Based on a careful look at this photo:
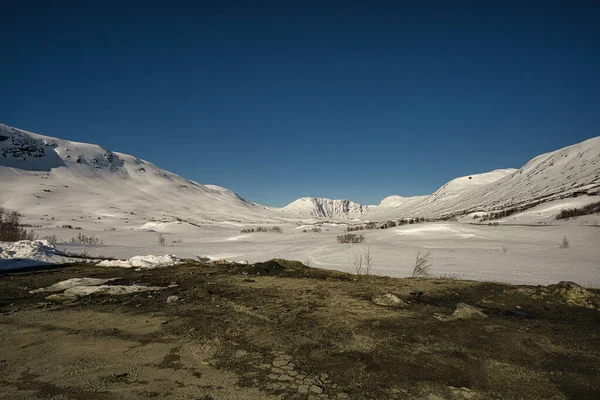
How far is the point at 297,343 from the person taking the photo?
4.75m

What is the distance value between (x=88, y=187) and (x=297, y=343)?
163 meters

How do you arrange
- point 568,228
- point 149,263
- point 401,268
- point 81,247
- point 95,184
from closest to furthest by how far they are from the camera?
point 149,263
point 401,268
point 81,247
point 568,228
point 95,184

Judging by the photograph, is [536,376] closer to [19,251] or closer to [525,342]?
[525,342]

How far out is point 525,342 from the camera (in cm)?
472

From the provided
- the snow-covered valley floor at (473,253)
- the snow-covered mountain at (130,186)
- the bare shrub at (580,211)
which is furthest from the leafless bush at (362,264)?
the snow-covered mountain at (130,186)

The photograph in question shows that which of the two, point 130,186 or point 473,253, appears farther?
point 130,186

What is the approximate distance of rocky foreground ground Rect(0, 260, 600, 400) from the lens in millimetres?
3531

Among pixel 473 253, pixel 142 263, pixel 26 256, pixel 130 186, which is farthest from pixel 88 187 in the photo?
pixel 473 253

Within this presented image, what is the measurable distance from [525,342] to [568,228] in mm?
25685

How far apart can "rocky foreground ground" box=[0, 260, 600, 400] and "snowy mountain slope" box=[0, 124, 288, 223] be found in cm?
9090

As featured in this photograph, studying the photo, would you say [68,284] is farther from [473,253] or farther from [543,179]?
[543,179]

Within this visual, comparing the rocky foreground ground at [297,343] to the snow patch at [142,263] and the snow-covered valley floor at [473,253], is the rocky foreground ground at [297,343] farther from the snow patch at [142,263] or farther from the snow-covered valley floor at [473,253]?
the snow-covered valley floor at [473,253]

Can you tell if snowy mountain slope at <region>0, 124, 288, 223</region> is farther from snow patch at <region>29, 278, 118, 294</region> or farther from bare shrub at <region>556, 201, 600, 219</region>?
snow patch at <region>29, 278, 118, 294</region>

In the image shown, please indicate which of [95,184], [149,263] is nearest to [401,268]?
[149,263]
